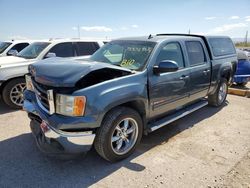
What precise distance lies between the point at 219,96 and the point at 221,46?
1312mm

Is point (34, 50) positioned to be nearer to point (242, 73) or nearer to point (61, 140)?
point (61, 140)

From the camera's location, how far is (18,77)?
5.64 metres

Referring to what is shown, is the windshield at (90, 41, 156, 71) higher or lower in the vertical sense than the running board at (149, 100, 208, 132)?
higher

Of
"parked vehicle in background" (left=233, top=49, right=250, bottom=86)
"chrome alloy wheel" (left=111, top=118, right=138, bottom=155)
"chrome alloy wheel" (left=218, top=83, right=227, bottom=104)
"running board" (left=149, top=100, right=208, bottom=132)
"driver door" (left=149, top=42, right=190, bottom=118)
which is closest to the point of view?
"chrome alloy wheel" (left=111, top=118, right=138, bottom=155)

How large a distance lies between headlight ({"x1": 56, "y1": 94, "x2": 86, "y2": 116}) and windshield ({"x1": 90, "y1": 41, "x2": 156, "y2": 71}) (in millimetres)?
1196

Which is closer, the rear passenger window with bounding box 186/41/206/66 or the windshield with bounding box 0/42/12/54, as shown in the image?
the rear passenger window with bounding box 186/41/206/66

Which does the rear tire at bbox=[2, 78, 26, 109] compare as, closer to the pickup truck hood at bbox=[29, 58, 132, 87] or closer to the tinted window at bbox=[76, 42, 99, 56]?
the tinted window at bbox=[76, 42, 99, 56]

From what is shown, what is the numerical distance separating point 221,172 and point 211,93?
282 centimetres

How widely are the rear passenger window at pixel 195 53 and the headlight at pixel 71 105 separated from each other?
263cm

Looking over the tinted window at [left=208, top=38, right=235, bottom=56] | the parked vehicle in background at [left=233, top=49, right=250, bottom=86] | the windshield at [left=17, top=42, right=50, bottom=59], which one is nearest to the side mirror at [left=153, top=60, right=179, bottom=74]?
the tinted window at [left=208, top=38, right=235, bottom=56]

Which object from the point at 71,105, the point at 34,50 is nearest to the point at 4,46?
the point at 34,50

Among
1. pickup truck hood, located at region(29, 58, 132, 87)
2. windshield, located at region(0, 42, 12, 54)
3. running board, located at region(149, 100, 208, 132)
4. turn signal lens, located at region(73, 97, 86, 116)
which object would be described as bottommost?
running board, located at region(149, 100, 208, 132)

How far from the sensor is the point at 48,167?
325 centimetres

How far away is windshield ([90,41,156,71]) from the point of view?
12.2ft
